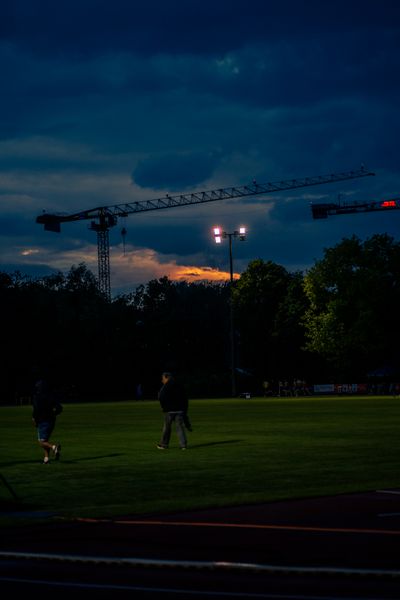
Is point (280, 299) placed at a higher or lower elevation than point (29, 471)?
higher

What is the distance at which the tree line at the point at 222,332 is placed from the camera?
108500 millimetres

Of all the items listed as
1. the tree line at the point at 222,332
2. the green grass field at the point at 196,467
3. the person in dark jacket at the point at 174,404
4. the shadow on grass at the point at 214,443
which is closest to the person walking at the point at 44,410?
the green grass field at the point at 196,467

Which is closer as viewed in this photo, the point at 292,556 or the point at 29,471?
the point at 292,556

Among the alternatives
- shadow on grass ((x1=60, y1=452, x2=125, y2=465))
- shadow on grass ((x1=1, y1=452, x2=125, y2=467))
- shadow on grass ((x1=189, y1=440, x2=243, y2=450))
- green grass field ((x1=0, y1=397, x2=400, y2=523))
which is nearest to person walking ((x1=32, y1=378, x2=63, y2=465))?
shadow on grass ((x1=1, y1=452, x2=125, y2=467))

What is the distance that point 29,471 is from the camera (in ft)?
72.8

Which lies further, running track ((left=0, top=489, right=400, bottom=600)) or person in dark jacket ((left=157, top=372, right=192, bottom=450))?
person in dark jacket ((left=157, top=372, right=192, bottom=450))

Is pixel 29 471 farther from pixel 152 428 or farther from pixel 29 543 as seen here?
pixel 152 428

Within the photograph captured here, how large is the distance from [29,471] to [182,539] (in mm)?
10490

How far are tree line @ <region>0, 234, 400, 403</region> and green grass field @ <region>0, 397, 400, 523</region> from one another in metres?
62.5

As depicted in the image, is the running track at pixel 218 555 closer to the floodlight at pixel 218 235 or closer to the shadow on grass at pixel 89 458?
the shadow on grass at pixel 89 458

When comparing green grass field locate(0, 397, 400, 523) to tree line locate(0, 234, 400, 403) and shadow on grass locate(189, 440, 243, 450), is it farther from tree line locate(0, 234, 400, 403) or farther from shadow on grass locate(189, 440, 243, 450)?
tree line locate(0, 234, 400, 403)

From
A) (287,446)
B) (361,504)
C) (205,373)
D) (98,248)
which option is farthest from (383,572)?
(98,248)

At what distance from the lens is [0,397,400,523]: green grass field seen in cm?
1678

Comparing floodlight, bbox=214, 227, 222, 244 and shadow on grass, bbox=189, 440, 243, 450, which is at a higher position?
floodlight, bbox=214, 227, 222, 244
